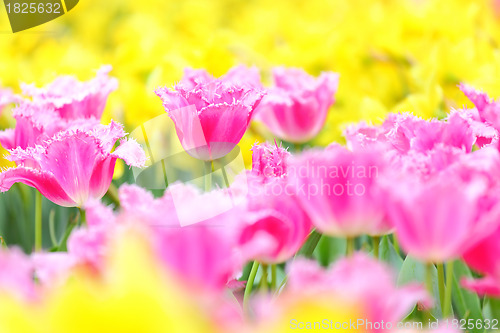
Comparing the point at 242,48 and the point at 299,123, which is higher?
the point at 242,48

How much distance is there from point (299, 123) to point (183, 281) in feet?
1.45

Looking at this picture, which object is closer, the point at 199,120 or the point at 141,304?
the point at 141,304

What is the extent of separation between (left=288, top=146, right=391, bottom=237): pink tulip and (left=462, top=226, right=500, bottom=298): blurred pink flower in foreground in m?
0.06

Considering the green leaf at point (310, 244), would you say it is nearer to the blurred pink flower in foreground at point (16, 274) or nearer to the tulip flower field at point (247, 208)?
the tulip flower field at point (247, 208)

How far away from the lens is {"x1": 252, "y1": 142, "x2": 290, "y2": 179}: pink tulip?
17.4 inches

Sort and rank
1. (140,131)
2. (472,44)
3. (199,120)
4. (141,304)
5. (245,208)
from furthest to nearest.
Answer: (472,44)
(140,131)
(199,120)
(245,208)
(141,304)

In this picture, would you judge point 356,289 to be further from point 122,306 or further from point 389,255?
point 389,255

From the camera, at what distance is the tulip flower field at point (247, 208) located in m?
0.23

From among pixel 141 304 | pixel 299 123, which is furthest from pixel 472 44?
pixel 141 304

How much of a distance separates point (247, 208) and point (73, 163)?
17 centimetres

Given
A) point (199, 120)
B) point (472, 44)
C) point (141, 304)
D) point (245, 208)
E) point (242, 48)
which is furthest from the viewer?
point (242, 48)

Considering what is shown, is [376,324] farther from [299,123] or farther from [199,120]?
[299,123]

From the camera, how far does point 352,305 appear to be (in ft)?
0.77

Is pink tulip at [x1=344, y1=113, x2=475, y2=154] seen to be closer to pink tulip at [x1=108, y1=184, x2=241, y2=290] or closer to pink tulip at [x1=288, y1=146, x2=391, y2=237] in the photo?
pink tulip at [x1=288, y1=146, x2=391, y2=237]
